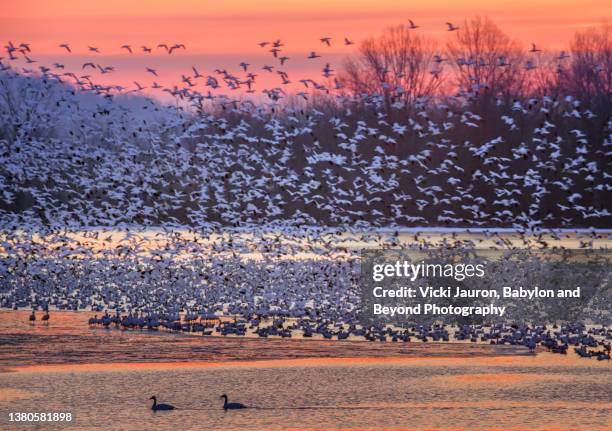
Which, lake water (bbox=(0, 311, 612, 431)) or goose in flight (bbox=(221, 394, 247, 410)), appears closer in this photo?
lake water (bbox=(0, 311, 612, 431))

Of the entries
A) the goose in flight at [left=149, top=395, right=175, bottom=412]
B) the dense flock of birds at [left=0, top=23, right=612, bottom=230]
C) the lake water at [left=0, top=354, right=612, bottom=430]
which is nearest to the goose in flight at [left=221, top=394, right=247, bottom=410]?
the lake water at [left=0, top=354, right=612, bottom=430]

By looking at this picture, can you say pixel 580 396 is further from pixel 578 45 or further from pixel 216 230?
pixel 578 45

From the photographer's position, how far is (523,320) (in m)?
23.1

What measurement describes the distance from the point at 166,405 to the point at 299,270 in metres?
16.7

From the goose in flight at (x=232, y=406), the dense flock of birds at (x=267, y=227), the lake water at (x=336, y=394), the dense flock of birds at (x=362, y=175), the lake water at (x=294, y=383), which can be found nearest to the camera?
the lake water at (x=336, y=394)

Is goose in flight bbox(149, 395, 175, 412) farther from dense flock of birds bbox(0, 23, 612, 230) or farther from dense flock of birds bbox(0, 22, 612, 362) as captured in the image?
dense flock of birds bbox(0, 23, 612, 230)

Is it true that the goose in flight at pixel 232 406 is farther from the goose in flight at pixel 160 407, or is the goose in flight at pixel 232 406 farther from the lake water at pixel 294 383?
the goose in flight at pixel 160 407

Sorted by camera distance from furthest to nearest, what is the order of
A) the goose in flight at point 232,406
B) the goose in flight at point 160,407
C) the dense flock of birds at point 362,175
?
the dense flock of birds at point 362,175, the goose in flight at point 232,406, the goose in flight at point 160,407

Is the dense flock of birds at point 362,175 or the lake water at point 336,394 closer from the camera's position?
the lake water at point 336,394

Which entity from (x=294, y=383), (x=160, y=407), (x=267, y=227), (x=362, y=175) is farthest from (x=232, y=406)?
(x=362, y=175)

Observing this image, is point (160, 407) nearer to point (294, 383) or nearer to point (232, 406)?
point (232, 406)

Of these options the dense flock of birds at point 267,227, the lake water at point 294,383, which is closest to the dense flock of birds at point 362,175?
the dense flock of birds at point 267,227

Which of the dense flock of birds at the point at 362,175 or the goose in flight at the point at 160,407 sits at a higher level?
the dense flock of birds at the point at 362,175

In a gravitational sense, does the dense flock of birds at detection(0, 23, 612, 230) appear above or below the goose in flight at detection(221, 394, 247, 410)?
above
